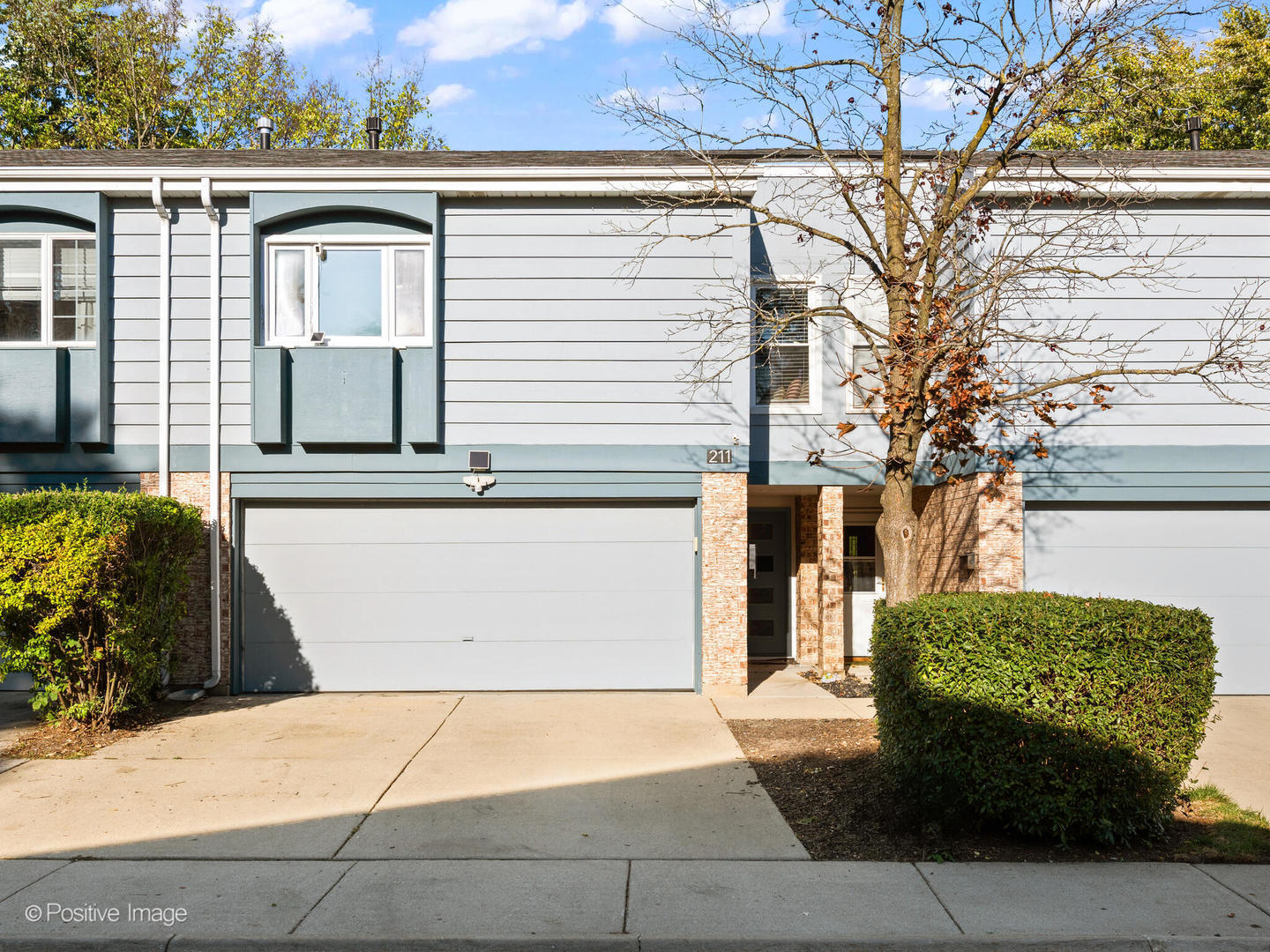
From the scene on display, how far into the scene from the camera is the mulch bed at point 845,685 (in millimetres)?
10547

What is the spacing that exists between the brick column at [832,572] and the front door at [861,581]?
130 cm

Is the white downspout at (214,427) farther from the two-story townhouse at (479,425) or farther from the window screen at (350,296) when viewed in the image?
the window screen at (350,296)

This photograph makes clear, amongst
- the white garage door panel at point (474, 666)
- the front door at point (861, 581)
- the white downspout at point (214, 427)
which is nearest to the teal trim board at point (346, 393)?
the white downspout at point (214, 427)

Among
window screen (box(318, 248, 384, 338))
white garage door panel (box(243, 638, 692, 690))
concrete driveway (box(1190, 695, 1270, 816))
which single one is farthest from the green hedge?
window screen (box(318, 248, 384, 338))

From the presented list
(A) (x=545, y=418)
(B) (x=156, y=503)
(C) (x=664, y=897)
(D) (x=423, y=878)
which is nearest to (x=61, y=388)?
(B) (x=156, y=503)

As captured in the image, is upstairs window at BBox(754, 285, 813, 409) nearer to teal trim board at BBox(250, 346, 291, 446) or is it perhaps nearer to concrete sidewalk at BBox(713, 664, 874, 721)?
concrete sidewalk at BBox(713, 664, 874, 721)

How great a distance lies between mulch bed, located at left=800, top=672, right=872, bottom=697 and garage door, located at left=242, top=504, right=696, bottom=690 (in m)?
1.67

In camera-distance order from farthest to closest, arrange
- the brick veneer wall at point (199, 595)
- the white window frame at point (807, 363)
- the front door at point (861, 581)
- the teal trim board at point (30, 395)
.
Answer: the front door at point (861, 581) → the white window frame at point (807, 363) → the brick veneer wall at point (199, 595) → the teal trim board at point (30, 395)

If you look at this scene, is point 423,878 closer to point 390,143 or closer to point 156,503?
point 156,503

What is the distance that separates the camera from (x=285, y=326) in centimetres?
1047

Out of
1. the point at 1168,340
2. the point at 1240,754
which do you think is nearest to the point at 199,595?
the point at 1240,754

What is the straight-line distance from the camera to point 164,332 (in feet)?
34.0

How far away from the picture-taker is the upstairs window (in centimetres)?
1130

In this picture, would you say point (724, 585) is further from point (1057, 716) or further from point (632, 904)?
point (632, 904)
